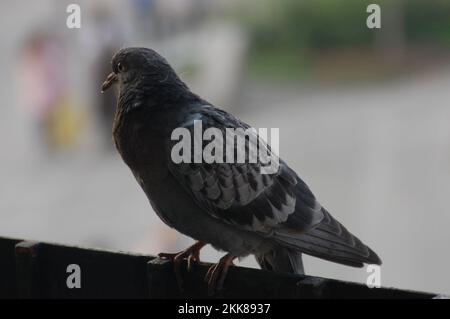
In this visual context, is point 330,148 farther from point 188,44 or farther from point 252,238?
point 252,238

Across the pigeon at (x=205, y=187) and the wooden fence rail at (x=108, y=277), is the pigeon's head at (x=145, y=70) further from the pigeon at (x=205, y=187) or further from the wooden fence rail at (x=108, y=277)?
the wooden fence rail at (x=108, y=277)

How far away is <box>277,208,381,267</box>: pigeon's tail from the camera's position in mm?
4078

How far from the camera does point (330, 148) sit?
50.9 feet

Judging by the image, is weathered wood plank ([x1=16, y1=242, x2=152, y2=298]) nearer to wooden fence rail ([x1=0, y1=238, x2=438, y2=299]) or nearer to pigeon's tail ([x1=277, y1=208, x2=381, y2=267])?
wooden fence rail ([x1=0, y1=238, x2=438, y2=299])

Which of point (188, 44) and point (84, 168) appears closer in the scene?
point (84, 168)

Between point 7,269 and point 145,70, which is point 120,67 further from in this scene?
point 7,269

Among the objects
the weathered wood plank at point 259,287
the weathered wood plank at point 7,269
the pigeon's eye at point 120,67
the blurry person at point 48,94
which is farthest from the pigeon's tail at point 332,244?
the blurry person at point 48,94

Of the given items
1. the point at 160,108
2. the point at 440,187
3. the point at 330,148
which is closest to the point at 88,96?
the point at 330,148

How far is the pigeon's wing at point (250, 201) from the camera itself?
13.7 feet

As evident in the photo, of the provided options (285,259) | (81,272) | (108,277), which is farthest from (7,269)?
(285,259)

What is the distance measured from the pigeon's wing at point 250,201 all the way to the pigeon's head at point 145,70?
0.20m

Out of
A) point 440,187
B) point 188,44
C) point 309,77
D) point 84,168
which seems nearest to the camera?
point 440,187

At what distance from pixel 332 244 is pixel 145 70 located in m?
1.09
